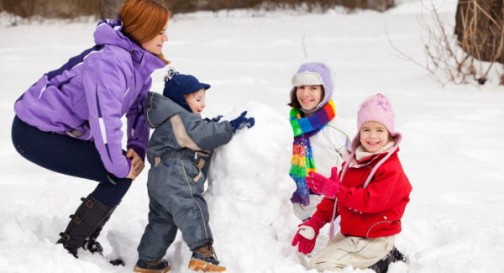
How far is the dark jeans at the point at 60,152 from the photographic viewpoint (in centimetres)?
353

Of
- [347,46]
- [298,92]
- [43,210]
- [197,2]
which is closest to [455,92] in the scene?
[347,46]

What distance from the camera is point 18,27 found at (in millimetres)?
13586

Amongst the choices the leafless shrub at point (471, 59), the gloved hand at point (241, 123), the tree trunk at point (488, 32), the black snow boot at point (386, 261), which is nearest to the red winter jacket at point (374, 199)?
the black snow boot at point (386, 261)

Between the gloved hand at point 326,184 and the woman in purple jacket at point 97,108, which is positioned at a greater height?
the woman in purple jacket at point 97,108

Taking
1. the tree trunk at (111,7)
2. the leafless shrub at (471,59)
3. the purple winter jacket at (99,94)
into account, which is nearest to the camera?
the purple winter jacket at (99,94)

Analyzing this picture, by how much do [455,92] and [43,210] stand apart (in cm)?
535

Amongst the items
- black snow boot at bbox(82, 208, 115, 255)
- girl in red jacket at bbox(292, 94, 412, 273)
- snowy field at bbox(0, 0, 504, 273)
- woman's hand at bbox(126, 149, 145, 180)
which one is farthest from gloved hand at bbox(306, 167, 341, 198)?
black snow boot at bbox(82, 208, 115, 255)

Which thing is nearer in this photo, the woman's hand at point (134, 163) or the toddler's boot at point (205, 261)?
→ the toddler's boot at point (205, 261)

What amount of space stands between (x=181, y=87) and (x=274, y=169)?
Result: 608 millimetres

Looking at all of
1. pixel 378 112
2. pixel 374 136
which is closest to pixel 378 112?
pixel 378 112

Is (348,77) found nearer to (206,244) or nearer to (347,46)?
(347,46)

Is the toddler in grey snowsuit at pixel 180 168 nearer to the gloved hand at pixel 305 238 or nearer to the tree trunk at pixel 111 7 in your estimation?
the gloved hand at pixel 305 238

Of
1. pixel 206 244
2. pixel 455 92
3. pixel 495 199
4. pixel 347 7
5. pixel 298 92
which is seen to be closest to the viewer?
pixel 206 244

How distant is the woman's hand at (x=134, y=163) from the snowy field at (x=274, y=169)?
1.20 feet
